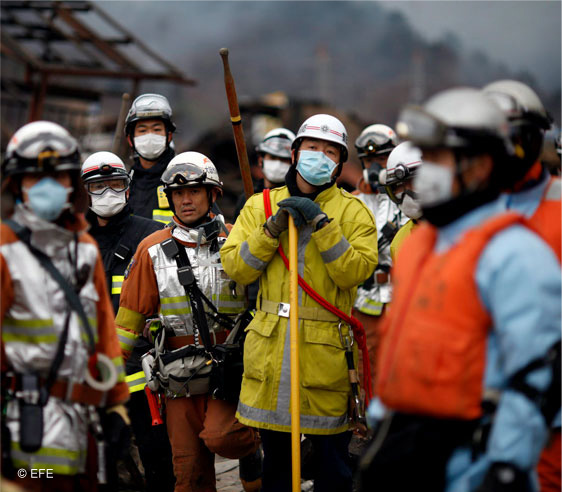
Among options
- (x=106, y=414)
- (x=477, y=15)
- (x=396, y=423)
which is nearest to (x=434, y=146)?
(x=396, y=423)

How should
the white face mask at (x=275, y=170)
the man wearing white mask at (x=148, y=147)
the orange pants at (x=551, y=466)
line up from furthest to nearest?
the white face mask at (x=275, y=170), the man wearing white mask at (x=148, y=147), the orange pants at (x=551, y=466)

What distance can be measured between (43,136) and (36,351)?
95 cm

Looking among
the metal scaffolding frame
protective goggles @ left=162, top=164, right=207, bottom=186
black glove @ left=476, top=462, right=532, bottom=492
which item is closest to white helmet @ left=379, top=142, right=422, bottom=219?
protective goggles @ left=162, top=164, right=207, bottom=186

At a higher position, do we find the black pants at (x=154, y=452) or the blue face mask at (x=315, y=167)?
the blue face mask at (x=315, y=167)

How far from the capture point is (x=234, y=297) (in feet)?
18.1

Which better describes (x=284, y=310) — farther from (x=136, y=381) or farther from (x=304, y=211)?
(x=136, y=381)

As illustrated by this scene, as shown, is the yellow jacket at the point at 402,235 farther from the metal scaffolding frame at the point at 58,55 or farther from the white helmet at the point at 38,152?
the metal scaffolding frame at the point at 58,55

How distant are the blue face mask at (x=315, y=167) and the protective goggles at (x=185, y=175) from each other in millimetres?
828

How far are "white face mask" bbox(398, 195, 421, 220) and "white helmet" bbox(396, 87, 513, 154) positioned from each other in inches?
94.8

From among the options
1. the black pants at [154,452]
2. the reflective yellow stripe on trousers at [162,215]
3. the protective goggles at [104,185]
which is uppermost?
the protective goggles at [104,185]

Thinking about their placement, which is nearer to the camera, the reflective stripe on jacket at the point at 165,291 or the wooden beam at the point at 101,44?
the reflective stripe on jacket at the point at 165,291

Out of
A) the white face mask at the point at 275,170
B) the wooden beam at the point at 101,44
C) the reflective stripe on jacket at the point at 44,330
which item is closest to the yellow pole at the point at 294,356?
the reflective stripe on jacket at the point at 44,330

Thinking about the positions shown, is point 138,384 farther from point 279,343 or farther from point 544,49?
point 544,49

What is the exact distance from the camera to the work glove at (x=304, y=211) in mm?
4844
